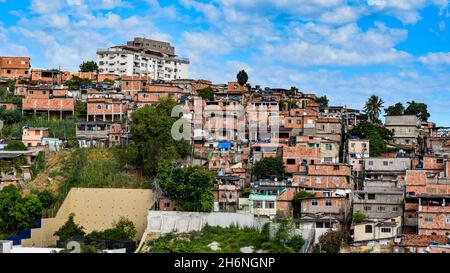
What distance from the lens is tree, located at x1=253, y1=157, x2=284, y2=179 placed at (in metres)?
25.5

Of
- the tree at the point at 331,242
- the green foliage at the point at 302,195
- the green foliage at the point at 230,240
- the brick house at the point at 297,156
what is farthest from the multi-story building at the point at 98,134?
the tree at the point at 331,242

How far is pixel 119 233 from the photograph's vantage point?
22.6 metres

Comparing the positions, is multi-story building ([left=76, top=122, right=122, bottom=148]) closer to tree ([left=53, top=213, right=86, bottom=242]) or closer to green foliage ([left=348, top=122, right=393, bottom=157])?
tree ([left=53, top=213, right=86, bottom=242])

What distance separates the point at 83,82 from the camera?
123 ft

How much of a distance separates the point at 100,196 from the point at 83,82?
46.7 feet

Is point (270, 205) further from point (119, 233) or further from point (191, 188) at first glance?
point (119, 233)

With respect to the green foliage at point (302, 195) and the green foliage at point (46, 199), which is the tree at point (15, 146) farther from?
the green foliage at point (302, 195)

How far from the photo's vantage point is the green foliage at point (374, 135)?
94.0 ft

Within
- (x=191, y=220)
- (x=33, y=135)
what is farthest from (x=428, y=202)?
(x=33, y=135)

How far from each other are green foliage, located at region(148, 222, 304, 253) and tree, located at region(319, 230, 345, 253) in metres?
0.62

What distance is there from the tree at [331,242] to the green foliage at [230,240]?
0.62 meters
